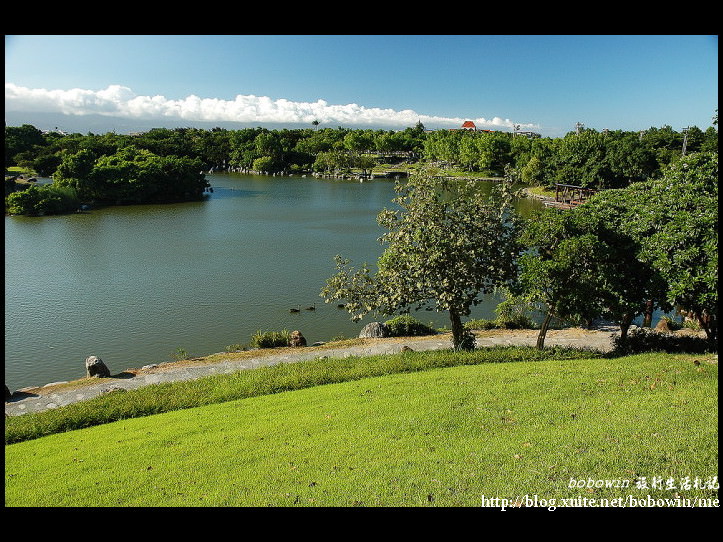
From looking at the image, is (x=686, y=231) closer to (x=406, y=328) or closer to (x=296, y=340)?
(x=406, y=328)

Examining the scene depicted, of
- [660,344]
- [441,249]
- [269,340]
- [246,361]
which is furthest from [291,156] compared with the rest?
[660,344]

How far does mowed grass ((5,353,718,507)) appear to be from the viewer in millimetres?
6168

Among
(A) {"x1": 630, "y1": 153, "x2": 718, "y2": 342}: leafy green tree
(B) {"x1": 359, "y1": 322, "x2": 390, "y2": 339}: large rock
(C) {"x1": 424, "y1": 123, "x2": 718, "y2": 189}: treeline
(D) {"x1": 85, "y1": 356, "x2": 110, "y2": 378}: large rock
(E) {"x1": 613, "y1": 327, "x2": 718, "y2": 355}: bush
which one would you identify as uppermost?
(C) {"x1": 424, "y1": 123, "x2": 718, "y2": 189}: treeline

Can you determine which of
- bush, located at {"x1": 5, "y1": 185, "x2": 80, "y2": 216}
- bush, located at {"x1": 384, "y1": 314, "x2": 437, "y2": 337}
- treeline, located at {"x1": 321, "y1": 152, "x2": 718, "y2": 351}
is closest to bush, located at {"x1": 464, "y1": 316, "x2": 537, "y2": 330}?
bush, located at {"x1": 384, "y1": 314, "x2": 437, "y2": 337}

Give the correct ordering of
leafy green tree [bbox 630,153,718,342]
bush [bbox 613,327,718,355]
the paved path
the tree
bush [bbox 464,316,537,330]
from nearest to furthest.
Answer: leafy green tree [bbox 630,153,718,342], the paved path, bush [bbox 613,327,718,355], the tree, bush [bbox 464,316,537,330]

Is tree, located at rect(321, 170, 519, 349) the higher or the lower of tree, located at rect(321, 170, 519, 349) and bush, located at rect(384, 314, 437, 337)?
the higher

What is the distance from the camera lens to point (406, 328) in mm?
19375

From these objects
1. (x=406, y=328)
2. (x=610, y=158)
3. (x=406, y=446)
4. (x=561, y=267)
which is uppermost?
(x=610, y=158)

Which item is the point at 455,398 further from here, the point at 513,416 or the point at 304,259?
the point at 304,259

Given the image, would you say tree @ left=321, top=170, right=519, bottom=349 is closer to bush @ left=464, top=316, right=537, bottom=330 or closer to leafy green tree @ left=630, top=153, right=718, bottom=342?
leafy green tree @ left=630, top=153, right=718, bottom=342

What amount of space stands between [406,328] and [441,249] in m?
6.19

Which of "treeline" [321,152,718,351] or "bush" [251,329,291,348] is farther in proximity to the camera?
"bush" [251,329,291,348]

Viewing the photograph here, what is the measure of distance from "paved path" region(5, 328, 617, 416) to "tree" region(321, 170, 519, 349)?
2817mm

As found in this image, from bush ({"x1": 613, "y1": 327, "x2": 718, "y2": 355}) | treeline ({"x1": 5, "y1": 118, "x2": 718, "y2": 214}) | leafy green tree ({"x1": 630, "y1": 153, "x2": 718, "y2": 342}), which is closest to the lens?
leafy green tree ({"x1": 630, "y1": 153, "x2": 718, "y2": 342})
